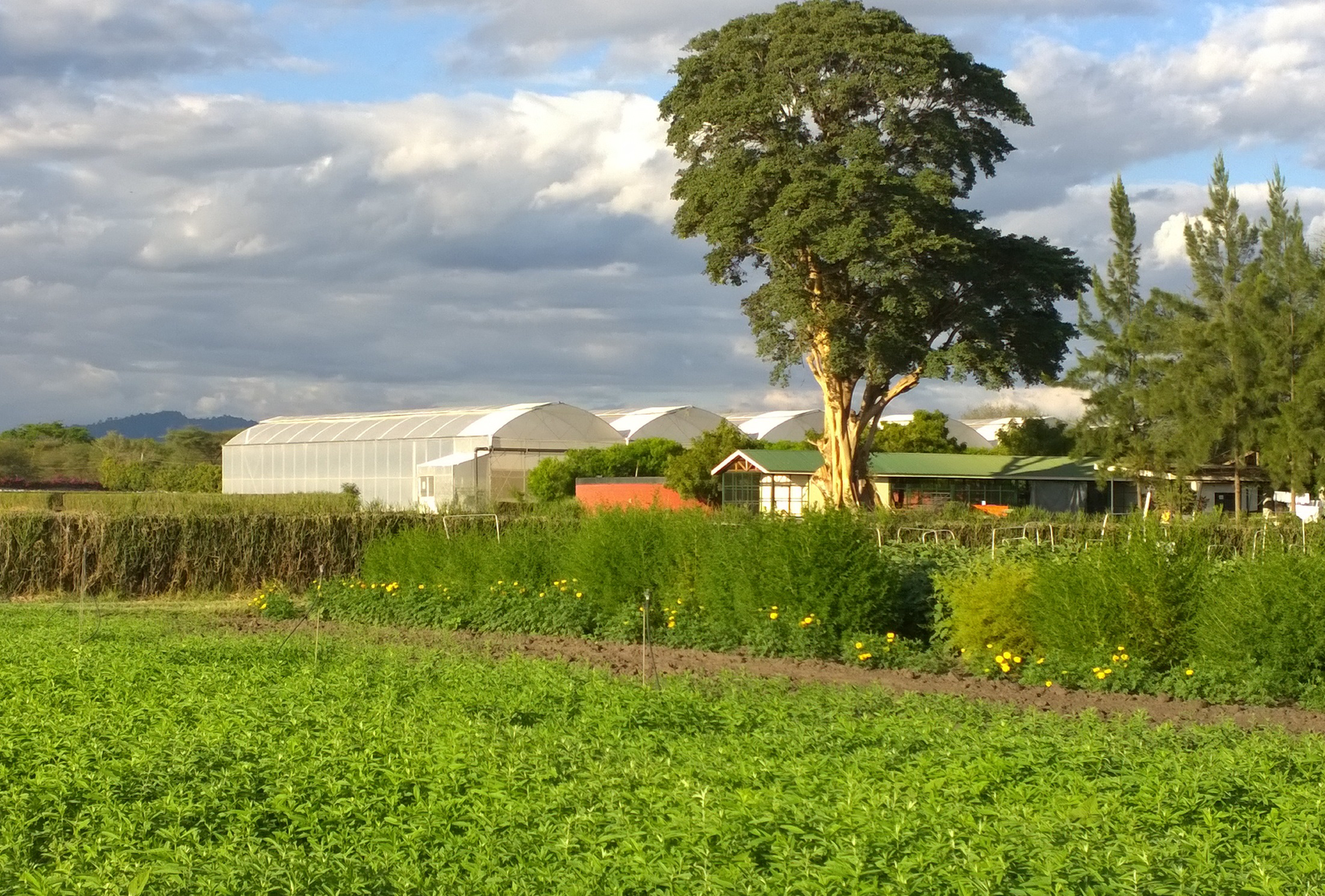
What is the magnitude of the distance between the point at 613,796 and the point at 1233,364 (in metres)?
32.5

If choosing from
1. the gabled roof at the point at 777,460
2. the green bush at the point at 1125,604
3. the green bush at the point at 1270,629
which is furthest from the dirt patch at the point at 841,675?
the gabled roof at the point at 777,460

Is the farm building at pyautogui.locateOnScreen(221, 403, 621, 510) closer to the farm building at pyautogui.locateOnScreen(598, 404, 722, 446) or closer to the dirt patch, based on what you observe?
the farm building at pyautogui.locateOnScreen(598, 404, 722, 446)

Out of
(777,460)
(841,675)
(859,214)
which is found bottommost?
(841,675)

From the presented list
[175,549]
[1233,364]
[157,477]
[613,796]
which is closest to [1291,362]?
[1233,364]

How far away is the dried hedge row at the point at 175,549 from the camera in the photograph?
2447cm

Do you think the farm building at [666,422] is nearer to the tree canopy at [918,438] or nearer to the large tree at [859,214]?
the tree canopy at [918,438]

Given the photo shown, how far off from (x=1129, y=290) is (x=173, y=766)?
137 ft

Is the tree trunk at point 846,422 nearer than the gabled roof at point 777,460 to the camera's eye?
Yes

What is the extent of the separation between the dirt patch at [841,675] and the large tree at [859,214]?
19.2 meters

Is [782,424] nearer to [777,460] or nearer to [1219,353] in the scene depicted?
[777,460]

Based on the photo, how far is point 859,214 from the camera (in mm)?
33562

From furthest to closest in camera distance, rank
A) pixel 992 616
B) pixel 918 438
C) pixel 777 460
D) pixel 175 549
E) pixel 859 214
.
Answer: pixel 918 438 → pixel 777 460 → pixel 859 214 → pixel 175 549 → pixel 992 616

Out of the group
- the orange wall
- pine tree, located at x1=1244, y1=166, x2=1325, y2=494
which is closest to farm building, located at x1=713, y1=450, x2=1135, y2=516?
the orange wall

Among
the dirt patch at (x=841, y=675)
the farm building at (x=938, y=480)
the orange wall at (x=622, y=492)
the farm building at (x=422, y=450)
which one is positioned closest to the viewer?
the dirt patch at (x=841, y=675)
